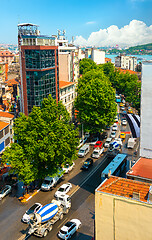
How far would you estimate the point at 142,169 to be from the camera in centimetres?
2459

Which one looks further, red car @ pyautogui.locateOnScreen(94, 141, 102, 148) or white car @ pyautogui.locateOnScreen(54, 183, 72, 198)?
red car @ pyautogui.locateOnScreen(94, 141, 102, 148)

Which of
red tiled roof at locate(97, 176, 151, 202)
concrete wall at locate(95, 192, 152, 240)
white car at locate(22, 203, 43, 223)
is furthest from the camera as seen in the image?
white car at locate(22, 203, 43, 223)

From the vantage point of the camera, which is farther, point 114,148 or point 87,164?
point 114,148

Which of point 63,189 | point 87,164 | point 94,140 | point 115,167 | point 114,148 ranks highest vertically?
point 115,167

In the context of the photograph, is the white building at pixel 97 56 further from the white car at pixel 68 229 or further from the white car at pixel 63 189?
the white car at pixel 68 229

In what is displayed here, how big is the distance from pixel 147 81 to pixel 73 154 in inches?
533

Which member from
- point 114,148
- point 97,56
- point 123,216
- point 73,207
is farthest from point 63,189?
point 97,56

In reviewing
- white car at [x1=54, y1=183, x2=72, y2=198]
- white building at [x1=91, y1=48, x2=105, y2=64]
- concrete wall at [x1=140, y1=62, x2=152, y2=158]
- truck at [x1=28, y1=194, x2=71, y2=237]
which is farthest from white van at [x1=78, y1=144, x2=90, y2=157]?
white building at [x1=91, y1=48, x2=105, y2=64]

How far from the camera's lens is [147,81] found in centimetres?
2711

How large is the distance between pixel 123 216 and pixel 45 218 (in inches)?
430

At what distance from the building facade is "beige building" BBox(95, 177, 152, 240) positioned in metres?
29.9

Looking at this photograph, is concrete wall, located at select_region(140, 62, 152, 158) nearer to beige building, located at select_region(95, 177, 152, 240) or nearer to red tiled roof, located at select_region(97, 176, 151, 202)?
red tiled roof, located at select_region(97, 176, 151, 202)

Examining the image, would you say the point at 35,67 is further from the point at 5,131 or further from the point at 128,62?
the point at 128,62

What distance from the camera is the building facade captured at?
42.6m
